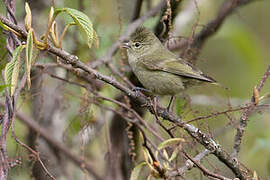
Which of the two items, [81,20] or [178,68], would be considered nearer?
[81,20]

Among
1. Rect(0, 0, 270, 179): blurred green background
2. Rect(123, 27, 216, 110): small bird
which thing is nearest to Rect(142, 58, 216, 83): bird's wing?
Rect(123, 27, 216, 110): small bird

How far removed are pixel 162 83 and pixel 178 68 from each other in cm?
20

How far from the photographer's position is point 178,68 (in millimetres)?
3619

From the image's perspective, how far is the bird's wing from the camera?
3.41 metres

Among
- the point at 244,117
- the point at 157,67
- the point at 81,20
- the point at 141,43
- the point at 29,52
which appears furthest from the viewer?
the point at 141,43

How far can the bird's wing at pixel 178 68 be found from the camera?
341 centimetres

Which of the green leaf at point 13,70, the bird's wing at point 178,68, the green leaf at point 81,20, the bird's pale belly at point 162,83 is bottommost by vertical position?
the green leaf at point 13,70

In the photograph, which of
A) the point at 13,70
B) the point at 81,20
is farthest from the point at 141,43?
the point at 13,70

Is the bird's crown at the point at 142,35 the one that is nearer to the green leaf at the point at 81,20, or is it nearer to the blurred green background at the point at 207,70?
the blurred green background at the point at 207,70

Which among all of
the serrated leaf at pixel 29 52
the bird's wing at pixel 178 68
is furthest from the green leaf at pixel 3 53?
the bird's wing at pixel 178 68

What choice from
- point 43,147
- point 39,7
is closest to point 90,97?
point 43,147

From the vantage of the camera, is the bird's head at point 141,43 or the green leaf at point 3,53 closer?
the green leaf at point 3,53

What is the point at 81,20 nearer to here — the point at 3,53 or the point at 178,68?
the point at 3,53

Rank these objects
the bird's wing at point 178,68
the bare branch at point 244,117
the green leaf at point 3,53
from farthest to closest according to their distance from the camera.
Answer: the bird's wing at point 178,68 < the green leaf at point 3,53 < the bare branch at point 244,117
